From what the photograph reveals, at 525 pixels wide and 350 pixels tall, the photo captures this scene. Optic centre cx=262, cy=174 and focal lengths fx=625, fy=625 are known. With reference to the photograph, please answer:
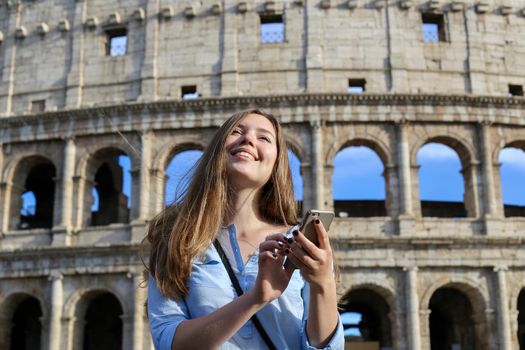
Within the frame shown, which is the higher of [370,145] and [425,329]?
[370,145]

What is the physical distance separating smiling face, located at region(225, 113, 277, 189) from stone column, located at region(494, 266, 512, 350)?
16.7m

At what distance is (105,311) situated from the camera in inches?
867

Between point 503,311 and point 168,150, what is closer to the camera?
point 503,311

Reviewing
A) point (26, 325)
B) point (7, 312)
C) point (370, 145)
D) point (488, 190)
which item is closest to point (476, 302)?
point (488, 190)

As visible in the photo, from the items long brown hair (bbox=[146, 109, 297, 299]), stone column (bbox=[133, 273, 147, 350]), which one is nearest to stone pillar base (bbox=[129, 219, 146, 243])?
stone column (bbox=[133, 273, 147, 350])

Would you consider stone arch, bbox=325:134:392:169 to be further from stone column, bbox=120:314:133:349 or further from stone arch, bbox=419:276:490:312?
stone column, bbox=120:314:133:349

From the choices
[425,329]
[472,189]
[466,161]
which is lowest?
[425,329]

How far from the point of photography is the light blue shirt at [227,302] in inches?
82.0

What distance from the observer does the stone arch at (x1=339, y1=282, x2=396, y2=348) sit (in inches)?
707

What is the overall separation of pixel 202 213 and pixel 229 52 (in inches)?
722

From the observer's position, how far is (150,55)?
20516 millimetres

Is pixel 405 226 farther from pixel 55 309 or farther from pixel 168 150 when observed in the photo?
pixel 55 309

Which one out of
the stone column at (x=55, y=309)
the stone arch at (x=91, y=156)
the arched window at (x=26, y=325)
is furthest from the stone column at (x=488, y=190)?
the arched window at (x=26, y=325)

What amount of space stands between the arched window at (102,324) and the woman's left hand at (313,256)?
821 inches
